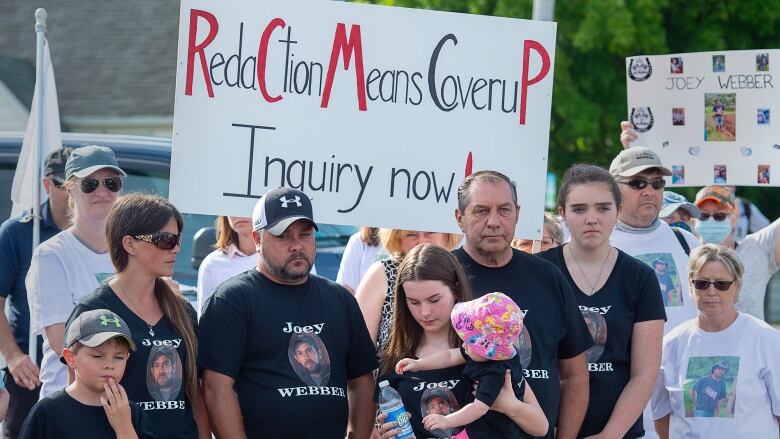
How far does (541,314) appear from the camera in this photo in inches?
183

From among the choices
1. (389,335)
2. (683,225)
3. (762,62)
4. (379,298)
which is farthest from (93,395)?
(762,62)

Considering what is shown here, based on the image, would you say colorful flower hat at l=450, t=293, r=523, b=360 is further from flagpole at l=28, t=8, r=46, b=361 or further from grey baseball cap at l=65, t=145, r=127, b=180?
flagpole at l=28, t=8, r=46, b=361

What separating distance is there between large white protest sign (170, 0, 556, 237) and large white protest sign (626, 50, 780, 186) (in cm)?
181

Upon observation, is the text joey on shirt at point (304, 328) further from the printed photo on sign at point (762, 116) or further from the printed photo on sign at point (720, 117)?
the printed photo on sign at point (762, 116)

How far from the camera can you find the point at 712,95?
7.20 meters

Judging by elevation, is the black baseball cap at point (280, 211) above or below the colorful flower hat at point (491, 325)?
above

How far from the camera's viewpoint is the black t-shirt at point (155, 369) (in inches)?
171

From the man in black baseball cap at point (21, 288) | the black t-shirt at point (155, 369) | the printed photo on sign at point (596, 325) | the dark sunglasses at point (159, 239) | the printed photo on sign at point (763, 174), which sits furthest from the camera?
the printed photo on sign at point (763, 174)

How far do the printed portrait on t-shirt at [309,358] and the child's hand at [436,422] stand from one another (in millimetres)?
497

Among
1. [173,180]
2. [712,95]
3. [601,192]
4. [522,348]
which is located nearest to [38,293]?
[173,180]

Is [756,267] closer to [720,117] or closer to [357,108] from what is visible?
[720,117]

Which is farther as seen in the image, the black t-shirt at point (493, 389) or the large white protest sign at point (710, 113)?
the large white protest sign at point (710, 113)

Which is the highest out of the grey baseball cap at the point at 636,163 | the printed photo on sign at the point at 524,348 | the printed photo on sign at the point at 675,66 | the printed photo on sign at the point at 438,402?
the printed photo on sign at the point at 675,66

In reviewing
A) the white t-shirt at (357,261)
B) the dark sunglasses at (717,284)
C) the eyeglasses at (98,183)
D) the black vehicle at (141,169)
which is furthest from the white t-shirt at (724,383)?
the black vehicle at (141,169)
